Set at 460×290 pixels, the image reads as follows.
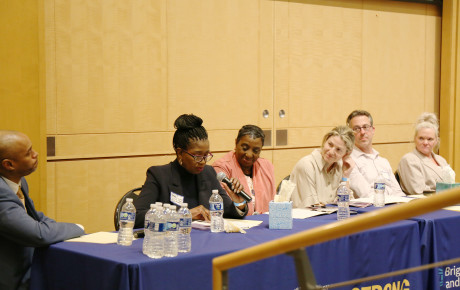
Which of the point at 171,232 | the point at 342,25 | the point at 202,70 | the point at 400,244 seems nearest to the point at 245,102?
the point at 202,70

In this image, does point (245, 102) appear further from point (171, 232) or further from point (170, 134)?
point (171, 232)

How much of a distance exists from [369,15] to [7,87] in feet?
13.4

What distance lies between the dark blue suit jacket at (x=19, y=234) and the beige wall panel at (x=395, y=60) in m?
4.66

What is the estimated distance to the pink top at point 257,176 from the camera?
4.62 m

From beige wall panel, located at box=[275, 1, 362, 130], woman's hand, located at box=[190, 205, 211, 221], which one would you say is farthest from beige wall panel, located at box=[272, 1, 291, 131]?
woman's hand, located at box=[190, 205, 211, 221]

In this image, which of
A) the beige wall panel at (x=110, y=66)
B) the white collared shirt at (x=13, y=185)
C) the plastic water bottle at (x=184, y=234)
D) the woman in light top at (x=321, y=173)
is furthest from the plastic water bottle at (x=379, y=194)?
the white collared shirt at (x=13, y=185)

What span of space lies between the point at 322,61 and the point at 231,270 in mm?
4215

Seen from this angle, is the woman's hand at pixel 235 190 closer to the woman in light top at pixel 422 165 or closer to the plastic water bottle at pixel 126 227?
the plastic water bottle at pixel 126 227

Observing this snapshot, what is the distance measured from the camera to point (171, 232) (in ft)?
9.19

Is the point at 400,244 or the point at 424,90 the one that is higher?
the point at 424,90

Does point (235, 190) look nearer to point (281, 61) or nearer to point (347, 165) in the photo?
point (347, 165)

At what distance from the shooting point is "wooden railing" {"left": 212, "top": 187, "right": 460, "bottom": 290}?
4.17ft

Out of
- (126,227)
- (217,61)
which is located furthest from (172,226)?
(217,61)

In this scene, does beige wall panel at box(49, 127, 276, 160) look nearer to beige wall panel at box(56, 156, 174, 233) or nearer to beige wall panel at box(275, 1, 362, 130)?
beige wall panel at box(56, 156, 174, 233)
